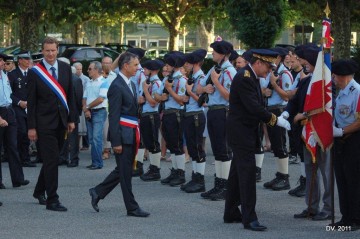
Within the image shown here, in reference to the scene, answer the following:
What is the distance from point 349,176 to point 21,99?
8141mm

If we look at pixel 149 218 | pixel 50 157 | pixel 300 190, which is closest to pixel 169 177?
pixel 300 190

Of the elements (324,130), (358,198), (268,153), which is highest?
(324,130)

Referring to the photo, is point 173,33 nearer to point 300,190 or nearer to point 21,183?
point 21,183

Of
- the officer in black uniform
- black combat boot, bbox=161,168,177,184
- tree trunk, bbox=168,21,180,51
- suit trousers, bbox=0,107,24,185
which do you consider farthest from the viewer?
tree trunk, bbox=168,21,180,51

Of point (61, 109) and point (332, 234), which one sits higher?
point (61, 109)

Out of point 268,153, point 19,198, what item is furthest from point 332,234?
point 268,153

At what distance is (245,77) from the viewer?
33.3ft

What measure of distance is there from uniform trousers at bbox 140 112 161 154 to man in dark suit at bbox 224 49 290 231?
14.9 ft

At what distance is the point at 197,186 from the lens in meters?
13.4

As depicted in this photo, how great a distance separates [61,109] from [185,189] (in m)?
2.64

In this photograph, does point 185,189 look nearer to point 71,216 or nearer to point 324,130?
point 71,216

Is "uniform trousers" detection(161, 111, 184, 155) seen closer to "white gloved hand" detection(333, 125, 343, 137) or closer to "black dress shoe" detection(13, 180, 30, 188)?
"black dress shoe" detection(13, 180, 30, 188)

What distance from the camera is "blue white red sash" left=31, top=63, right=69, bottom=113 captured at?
38.1ft

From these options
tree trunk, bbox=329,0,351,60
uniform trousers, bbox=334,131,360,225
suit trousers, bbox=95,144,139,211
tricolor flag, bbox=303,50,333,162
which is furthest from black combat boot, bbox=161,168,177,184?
tree trunk, bbox=329,0,351,60
